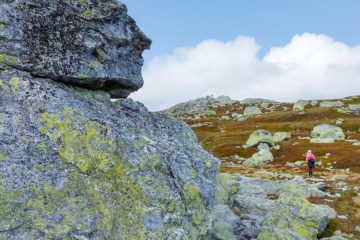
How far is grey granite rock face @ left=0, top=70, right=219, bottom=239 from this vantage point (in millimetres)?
10953

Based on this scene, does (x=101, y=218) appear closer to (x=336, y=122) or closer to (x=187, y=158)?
(x=187, y=158)

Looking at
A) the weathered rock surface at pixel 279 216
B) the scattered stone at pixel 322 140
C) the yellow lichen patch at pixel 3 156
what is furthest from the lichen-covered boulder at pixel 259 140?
the yellow lichen patch at pixel 3 156

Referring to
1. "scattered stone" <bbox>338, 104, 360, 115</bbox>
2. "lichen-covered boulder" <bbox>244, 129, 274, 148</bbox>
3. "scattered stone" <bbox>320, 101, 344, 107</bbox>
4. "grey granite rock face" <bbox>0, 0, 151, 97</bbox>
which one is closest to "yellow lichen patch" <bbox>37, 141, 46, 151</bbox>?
"grey granite rock face" <bbox>0, 0, 151, 97</bbox>

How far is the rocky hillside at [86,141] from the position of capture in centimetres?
1116

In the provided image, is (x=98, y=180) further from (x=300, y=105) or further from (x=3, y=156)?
(x=300, y=105)

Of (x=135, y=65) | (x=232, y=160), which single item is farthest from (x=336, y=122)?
(x=135, y=65)

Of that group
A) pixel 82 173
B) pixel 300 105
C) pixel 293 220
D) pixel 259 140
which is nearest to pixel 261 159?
pixel 259 140

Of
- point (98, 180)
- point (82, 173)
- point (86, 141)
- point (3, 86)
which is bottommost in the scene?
point (98, 180)

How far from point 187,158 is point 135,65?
4173mm

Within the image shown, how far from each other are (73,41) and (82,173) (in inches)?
170

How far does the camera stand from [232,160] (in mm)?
85250

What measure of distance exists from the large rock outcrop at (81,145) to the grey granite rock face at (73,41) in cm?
3

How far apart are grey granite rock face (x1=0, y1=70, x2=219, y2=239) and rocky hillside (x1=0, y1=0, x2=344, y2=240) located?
29mm

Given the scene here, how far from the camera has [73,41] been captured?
13234mm
